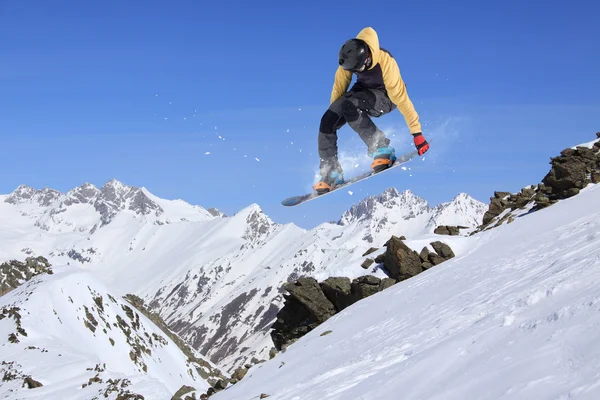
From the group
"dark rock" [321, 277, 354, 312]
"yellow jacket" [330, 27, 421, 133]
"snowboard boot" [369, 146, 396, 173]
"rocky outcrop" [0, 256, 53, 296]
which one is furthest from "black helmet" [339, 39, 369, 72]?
"rocky outcrop" [0, 256, 53, 296]

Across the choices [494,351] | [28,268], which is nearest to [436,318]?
[494,351]

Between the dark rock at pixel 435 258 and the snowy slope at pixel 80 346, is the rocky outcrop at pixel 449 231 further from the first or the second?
the snowy slope at pixel 80 346

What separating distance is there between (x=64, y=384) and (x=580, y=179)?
31.7m

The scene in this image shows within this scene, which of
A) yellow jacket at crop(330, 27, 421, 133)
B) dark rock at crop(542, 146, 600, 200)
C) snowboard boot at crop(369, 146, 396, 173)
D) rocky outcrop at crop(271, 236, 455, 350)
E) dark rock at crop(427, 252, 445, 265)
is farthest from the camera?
dark rock at crop(542, 146, 600, 200)

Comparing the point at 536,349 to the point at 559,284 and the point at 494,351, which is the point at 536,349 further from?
the point at 559,284

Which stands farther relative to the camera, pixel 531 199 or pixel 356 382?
pixel 531 199

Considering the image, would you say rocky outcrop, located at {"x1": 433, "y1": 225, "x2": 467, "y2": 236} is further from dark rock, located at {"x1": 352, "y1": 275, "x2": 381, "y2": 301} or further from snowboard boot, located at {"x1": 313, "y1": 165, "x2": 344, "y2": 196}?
snowboard boot, located at {"x1": 313, "y1": 165, "x2": 344, "y2": 196}

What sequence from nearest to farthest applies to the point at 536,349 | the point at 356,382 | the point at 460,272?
1. the point at 536,349
2. the point at 356,382
3. the point at 460,272

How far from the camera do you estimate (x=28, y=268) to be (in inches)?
2311

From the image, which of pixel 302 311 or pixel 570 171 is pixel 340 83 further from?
pixel 570 171

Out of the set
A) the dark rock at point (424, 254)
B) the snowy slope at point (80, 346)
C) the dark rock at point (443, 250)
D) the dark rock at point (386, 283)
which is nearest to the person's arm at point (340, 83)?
the dark rock at point (386, 283)

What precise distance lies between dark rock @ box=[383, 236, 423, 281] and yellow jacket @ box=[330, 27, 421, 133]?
612 inches

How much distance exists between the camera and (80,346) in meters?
34.0

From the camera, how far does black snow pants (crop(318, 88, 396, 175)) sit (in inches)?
473
